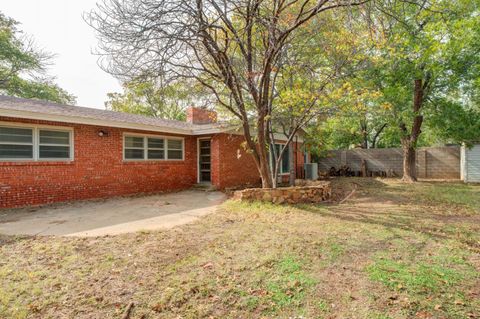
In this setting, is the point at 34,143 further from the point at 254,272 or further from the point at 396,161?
the point at 396,161

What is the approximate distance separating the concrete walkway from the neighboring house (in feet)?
2.27

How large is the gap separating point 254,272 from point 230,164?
8.77 m

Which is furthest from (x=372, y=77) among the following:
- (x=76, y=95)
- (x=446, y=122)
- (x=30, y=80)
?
(x=76, y=95)

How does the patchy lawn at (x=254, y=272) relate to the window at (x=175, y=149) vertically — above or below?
below

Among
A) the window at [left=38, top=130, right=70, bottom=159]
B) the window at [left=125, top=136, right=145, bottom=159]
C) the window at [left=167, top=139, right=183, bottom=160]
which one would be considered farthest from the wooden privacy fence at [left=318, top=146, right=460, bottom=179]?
the window at [left=38, top=130, right=70, bottom=159]

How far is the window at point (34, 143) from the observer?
7.43 meters

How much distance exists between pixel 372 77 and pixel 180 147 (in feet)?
29.6

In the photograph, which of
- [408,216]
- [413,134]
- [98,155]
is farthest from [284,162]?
[98,155]

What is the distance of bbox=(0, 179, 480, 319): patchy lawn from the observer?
106 inches

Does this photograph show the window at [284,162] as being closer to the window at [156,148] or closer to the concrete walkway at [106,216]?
the window at [156,148]

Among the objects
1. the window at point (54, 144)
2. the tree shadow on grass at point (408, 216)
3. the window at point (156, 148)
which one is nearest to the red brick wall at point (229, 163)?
the window at point (156, 148)

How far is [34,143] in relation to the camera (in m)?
7.86

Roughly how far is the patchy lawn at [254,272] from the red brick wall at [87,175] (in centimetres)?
356

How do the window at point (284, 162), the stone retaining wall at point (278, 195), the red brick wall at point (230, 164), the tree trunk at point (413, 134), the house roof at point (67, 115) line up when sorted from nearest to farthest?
the house roof at point (67, 115)
the stone retaining wall at point (278, 195)
the red brick wall at point (230, 164)
the tree trunk at point (413, 134)
the window at point (284, 162)
